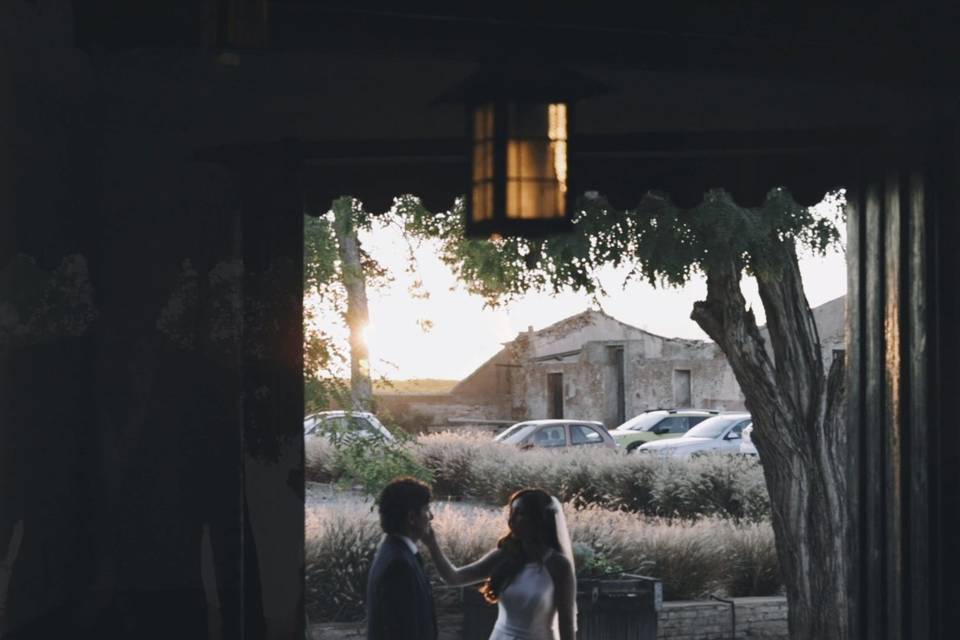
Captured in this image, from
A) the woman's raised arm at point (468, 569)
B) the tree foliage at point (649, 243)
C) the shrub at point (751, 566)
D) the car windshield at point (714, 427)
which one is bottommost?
the shrub at point (751, 566)

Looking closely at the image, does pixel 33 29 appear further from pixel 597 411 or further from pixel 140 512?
pixel 597 411

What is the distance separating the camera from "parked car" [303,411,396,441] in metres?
9.27

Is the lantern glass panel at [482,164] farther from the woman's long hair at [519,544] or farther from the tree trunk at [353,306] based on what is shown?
the tree trunk at [353,306]

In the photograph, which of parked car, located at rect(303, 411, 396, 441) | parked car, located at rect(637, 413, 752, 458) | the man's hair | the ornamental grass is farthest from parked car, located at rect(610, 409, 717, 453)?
the man's hair

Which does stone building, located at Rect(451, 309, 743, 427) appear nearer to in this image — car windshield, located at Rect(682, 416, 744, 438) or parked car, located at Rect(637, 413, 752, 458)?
car windshield, located at Rect(682, 416, 744, 438)

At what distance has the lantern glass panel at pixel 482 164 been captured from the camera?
354cm

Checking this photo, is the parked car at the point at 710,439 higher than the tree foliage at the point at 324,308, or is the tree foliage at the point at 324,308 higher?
the tree foliage at the point at 324,308

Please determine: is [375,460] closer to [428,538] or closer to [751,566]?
[428,538]

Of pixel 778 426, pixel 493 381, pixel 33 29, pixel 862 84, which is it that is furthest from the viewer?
pixel 493 381

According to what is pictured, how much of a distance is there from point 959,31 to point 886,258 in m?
0.85

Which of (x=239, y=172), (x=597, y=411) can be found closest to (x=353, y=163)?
(x=239, y=172)

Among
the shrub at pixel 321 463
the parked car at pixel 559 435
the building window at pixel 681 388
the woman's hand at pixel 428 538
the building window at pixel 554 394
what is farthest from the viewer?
the building window at pixel 554 394

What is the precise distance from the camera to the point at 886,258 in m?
4.58


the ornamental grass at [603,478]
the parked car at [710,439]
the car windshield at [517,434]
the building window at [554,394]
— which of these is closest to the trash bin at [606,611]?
the ornamental grass at [603,478]
